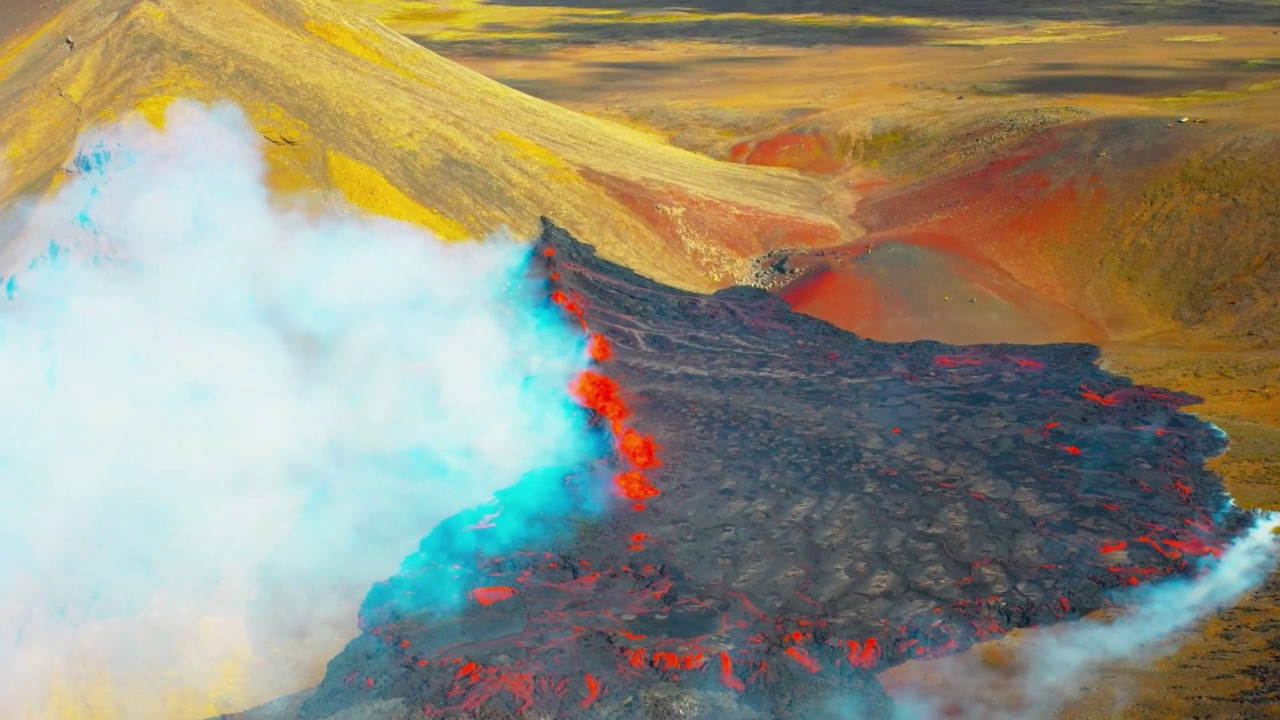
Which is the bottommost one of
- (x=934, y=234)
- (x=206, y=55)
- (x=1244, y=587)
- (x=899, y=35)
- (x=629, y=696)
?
(x=1244, y=587)

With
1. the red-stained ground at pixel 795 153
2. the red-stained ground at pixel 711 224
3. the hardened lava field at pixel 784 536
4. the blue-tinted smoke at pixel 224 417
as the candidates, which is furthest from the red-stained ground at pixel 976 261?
the blue-tinted smoke at pixel 224 417

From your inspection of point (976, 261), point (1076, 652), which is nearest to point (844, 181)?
point (976, 261)

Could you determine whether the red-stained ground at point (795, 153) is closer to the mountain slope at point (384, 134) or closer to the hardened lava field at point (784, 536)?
the mountain slope at point (384, 134)

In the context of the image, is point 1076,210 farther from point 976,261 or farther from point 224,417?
point 224,417

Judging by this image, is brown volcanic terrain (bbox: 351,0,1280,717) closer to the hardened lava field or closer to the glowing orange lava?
the hardened lava field

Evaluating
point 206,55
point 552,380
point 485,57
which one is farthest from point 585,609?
point 485,57

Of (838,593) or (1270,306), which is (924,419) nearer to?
(838,593)
